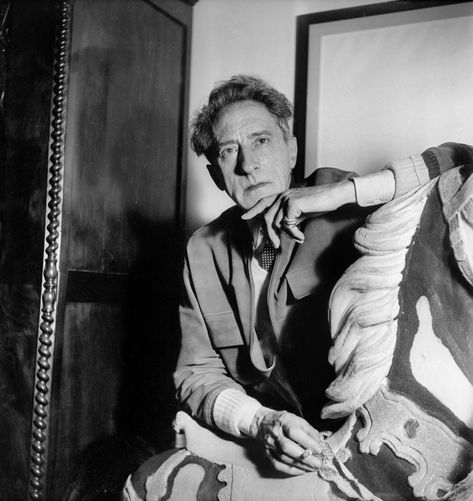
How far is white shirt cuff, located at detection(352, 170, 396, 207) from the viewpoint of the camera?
1.00 metres

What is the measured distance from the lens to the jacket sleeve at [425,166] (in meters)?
0.99

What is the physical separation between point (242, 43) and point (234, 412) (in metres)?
1.12

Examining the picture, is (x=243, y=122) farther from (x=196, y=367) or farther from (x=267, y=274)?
(x=196, y=367)

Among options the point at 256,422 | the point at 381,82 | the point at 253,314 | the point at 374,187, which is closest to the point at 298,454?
the point at 256,422

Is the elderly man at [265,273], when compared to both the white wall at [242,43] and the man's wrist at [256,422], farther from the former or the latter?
the white wall at [242,43]

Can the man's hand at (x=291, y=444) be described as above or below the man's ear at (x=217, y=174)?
below

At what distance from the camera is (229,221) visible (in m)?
1.35

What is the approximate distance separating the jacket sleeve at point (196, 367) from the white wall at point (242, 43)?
60 centimetres

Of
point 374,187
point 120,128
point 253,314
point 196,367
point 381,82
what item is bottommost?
point 196,367

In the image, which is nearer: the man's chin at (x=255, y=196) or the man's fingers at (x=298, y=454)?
the man's fingers at (x=298, y=454)

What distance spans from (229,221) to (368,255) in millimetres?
496

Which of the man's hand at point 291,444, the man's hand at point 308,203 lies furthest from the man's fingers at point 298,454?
the man's hand at point 308,203

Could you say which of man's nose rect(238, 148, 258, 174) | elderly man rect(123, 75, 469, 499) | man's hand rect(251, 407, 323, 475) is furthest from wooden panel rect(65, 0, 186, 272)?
man's hand rect(251, 407, 323, 475)

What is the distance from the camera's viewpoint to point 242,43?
1751 millimetres
